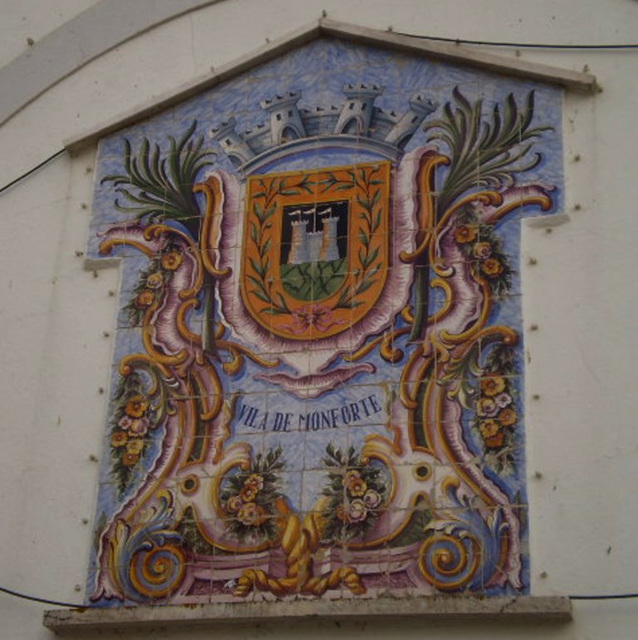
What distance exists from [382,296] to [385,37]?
1.65 metres

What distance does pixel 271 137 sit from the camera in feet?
34.9

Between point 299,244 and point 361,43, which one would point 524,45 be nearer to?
point 361,43

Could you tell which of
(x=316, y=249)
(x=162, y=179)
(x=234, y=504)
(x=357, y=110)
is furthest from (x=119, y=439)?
(x=357, y=110)

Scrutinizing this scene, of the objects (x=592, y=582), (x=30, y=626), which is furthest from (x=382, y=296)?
(x=30, y=626)

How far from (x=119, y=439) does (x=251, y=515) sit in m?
0.96

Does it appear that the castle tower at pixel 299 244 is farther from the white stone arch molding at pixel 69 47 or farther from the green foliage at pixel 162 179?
the white stone arch molding at pixel 69 47

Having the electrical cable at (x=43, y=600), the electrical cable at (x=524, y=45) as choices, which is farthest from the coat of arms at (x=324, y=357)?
the electrical cable at (x=524, y=45)

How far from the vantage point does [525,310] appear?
383 inches

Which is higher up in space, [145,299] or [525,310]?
[145,299]

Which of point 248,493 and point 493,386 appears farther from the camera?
point 248,493

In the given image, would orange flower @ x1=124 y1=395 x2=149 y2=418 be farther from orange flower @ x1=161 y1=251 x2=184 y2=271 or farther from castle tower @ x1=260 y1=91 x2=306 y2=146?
castle tower @ x1=260 y1=91 x2=306 y2=146

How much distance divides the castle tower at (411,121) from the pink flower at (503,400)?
168 cm

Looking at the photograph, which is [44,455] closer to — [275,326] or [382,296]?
[275,326]

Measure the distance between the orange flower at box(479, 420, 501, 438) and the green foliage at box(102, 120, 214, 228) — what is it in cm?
225
